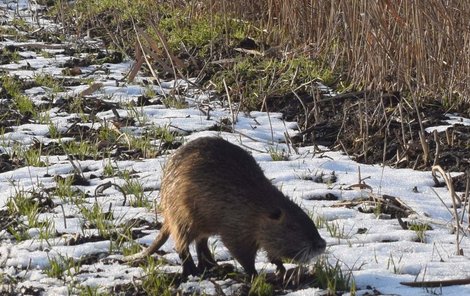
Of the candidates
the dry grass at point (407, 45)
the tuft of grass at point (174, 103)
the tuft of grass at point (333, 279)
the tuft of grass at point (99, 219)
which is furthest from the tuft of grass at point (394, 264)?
the tuft of grass at point (174, 103)

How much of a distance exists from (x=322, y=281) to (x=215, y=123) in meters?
3.06

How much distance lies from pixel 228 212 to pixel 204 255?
0.78 feet

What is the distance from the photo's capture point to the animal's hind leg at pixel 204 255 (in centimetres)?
380

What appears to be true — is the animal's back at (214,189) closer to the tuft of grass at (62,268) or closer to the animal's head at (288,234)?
the animal's head at (288,234)

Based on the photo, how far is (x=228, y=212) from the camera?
3738mm

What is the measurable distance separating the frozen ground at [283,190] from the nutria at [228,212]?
0.15 m

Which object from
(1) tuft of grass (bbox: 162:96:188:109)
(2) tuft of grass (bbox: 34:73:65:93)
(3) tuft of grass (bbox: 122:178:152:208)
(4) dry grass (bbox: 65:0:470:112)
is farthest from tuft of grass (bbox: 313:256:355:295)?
(2) tuft of grass (bbox: 34:73:65:93)

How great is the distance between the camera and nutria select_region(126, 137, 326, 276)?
3.63m

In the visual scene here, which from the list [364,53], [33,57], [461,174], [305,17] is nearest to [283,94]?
[364,53]

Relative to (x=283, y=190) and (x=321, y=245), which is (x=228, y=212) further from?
(x=283, y=190)

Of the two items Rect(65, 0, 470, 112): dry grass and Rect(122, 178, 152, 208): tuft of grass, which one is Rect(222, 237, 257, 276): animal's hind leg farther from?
Rect(65, 0, 470, 112): dry grass

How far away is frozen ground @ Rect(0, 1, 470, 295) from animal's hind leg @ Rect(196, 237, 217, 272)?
130 millimetres

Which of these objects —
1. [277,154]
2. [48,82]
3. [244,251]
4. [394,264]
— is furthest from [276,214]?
[48,82]

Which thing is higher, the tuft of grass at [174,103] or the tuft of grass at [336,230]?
the tuft of grass at [336,230]
